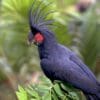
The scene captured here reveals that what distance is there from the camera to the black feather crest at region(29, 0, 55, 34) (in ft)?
6.23

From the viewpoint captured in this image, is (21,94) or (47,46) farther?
(47,46)

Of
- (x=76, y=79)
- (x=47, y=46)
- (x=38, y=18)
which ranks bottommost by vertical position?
(x=76, y=79)

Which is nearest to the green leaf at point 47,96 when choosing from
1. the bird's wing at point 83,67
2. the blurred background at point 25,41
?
the bird's wing at point 83,67

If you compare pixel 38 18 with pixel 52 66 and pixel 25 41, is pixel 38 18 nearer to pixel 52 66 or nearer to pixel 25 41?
pixel 52 66

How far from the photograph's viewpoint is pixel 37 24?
75.7 inches

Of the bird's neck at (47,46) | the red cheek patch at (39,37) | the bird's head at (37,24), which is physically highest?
the bird's head at (37,24)

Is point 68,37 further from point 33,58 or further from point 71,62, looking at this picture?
point 71,62

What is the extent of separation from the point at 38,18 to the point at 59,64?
27 centimetres

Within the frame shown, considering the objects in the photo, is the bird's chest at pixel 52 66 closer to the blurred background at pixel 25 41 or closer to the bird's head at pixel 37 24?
the bird's head at pixel 37 24

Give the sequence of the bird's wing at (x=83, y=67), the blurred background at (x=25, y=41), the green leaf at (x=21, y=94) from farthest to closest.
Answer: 1. the blurred background at (x=25, y=41)
2. the bird's wing at (x=83, y=67)
3. the green leaf at (x=21, y=94)

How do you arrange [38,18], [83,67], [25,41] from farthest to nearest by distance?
1. [25,41]
2. [38,18]
3. [83,67]

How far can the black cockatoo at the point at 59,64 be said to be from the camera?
179 cm

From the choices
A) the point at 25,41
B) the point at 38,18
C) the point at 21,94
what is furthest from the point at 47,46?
the point at 25,41

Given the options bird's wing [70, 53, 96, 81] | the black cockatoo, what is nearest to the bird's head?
the black cockatoo
